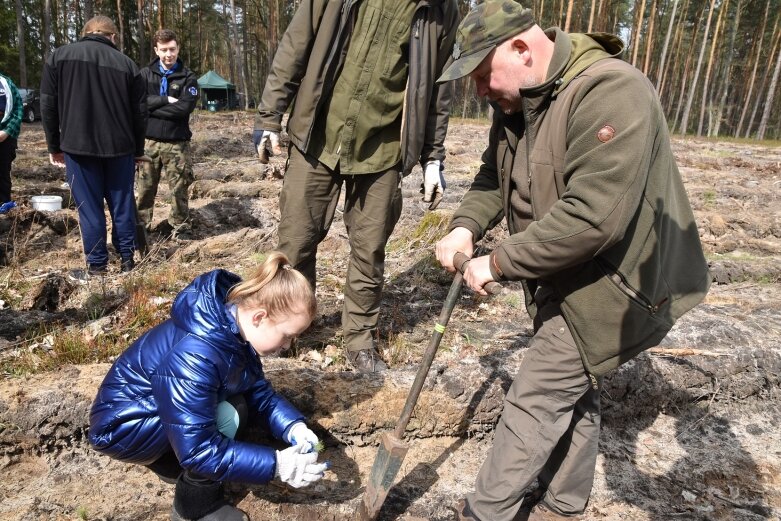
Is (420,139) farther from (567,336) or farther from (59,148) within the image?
(59,148)

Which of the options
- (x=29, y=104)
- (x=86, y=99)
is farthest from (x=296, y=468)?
(x=29, y=104)

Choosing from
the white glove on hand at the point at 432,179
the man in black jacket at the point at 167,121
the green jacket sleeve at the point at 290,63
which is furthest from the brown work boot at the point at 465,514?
the man in black jacket at the point at 167,121

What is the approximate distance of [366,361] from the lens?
3.12m

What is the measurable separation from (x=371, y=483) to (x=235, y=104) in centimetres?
2987

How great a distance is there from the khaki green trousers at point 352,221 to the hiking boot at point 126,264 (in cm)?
243

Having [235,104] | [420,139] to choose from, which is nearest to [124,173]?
[420,139]

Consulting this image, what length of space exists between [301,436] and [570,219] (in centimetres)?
138

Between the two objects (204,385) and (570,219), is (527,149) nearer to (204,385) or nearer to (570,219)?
(570,219)

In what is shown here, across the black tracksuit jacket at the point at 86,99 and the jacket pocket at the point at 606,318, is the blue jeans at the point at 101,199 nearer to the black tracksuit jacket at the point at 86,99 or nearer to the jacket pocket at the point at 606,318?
the black tracksuit jacket at the point at 86,99

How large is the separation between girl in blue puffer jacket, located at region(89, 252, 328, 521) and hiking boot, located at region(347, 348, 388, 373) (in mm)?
991

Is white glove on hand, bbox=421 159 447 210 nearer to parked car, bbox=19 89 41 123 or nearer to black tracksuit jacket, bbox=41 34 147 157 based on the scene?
black tracksuit jacket, bbox=41 34 147 157

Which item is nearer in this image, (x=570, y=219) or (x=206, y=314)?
(x=570, y=219)

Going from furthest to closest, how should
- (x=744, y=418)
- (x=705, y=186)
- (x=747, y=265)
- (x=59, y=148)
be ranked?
1. (x=705, y=186)
2. (x=747, y=265)
3. (x=59, y=148)
4. (x=744, y=418)

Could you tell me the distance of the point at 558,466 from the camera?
7.59ft
